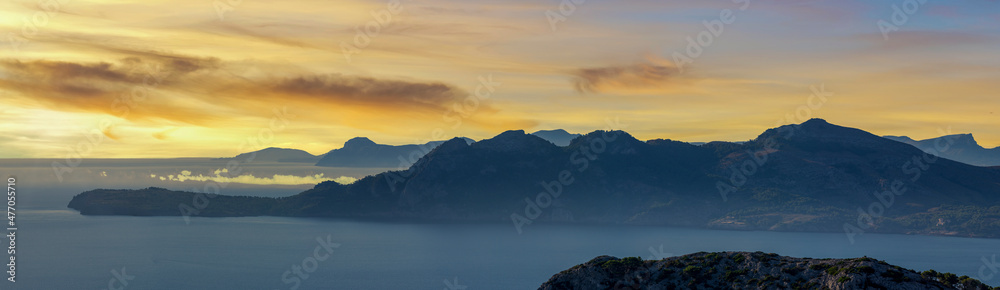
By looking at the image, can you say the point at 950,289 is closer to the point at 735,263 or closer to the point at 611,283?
the point at 735,263

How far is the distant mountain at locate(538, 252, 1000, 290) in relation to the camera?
78.6 m

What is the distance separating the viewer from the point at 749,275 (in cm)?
8919

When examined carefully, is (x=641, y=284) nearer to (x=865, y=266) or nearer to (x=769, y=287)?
(x=769, y=287)

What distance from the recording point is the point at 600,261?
96.5m

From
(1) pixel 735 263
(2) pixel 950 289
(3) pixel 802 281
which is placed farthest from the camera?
(1) pixel 735 263

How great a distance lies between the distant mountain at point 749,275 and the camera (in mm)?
78562

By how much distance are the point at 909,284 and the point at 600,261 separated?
34175 millimetres

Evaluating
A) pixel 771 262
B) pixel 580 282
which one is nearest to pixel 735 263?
pixel 771 262

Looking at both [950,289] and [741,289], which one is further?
[741,289]

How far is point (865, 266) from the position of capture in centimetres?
7994

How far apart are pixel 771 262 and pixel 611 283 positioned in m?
18.6

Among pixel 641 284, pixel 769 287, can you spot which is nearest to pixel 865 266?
pixel 769 287

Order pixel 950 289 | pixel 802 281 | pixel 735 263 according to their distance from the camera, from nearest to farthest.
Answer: pixel 950 289 → pixel 802 281 → pixel 735 263

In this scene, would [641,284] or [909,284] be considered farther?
[641,284]
